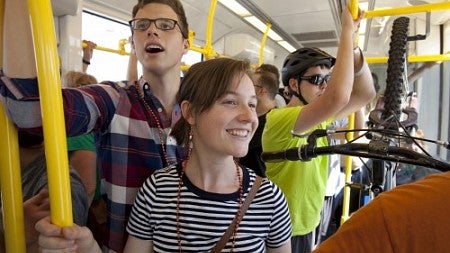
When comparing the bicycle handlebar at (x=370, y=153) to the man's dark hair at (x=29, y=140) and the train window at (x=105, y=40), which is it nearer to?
the man's dark hair at (x=29, y=140)

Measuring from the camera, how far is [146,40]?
1.14m

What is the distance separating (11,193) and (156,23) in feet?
2.30

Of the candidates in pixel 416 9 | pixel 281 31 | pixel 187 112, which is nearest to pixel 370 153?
pixel 187 112

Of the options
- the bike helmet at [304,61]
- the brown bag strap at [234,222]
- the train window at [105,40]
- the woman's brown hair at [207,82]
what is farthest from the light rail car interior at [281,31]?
the brown bag strap at [234,222]

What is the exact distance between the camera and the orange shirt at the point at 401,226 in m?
0.47

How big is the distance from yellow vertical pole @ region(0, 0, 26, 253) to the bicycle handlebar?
24.2 inches

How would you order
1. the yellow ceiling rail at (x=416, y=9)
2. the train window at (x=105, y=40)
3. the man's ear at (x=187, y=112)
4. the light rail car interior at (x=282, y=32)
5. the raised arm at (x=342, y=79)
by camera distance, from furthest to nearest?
the train window at (x=105, y=40) → the light rail car interior at (x=282, y=32) → the yellow ceiling rail at (x=416, y=9) → the raised arm at (x=342, y=79) → the man's ear at (x=187, y=112)

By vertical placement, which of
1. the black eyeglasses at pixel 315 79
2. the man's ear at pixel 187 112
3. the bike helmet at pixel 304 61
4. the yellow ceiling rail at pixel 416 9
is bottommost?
the man's ear at pixel 187 112

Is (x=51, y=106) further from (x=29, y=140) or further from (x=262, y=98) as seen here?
(x=262, y=98)

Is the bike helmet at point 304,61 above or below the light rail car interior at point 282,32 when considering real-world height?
below

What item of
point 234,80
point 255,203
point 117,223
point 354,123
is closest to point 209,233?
point 255,203

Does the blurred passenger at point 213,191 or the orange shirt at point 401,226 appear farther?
the blurred passenger at point 213,191

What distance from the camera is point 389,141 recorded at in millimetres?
940

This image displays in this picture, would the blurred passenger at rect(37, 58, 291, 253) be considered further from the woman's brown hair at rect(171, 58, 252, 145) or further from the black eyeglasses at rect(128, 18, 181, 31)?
the black eyeglasses at rect(128, 18, 181, 31)
